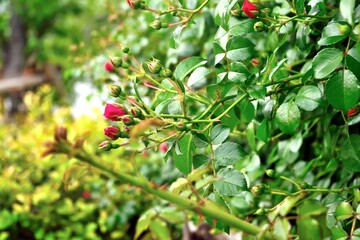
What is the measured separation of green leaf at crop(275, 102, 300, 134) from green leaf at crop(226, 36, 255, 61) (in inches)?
4.3

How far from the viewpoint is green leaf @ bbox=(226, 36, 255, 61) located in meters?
0.84

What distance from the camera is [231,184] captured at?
29.4 inches

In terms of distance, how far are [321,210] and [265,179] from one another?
0.94 metres

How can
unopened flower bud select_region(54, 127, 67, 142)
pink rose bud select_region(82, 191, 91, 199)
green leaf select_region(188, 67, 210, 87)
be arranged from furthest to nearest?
pink rose bud select_region(82, 191, 91, 199), green leaf select_region(188, 67, 210, 87), unopened flower bud select_region(54, 127, 67, 142)

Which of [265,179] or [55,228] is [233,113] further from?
[55,228]

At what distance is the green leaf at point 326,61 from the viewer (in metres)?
0.72

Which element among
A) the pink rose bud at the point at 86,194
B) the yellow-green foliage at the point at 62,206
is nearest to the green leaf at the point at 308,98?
the yellow-green foliage at the point at 62,206

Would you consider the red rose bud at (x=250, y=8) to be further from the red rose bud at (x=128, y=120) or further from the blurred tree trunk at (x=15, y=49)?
the blurred tree trunk at (x=15, y=49)

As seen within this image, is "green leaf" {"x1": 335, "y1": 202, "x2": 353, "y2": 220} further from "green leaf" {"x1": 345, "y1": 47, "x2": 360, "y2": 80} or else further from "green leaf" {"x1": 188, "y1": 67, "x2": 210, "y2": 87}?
"green leaf" {"x1": 188, "y1": 67, "x2": 210, "y2": 87}

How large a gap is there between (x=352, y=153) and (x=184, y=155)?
28 centimetres

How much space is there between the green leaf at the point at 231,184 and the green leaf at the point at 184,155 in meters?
0.05

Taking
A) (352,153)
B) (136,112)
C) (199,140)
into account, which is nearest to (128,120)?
(136,112)

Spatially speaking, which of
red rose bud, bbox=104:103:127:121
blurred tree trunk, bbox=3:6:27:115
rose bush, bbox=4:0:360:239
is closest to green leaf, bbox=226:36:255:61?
rose bush, bbox=4:0:360:239

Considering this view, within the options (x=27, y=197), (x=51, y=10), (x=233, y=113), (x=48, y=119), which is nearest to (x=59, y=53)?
(x=51, y=10)
